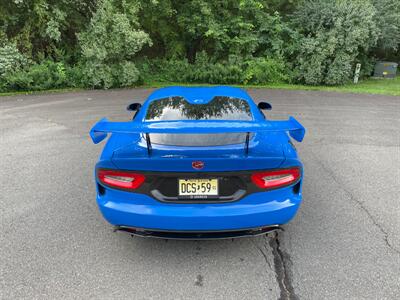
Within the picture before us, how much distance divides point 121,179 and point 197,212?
668 millimetres

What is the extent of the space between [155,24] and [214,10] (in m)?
2.78

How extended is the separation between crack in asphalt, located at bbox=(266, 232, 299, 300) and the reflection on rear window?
127 cm

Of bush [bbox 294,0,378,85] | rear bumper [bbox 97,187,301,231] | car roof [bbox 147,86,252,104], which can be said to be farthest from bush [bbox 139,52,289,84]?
rear bumper [bbox 97,187,301,231]

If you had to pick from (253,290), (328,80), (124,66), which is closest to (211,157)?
(253,290)

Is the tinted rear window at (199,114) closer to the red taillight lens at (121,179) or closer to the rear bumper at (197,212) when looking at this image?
the red taillight lens at (121,179)

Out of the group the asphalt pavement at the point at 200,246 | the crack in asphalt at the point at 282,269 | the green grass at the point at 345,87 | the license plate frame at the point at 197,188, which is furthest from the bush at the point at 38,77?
the crack in asphalt at the point at 282,269

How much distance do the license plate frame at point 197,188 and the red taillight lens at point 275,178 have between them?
317mm

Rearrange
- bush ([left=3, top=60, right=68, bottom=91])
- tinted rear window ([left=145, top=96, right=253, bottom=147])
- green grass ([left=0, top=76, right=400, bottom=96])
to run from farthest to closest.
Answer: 1. green grass ([left=0, top=76, right=400, bottom=96])
2. bush ([left=3, top=60, right=68, bottom=91])
3. tinted rear window ([left=145, top=96, right=253, bottom=147])

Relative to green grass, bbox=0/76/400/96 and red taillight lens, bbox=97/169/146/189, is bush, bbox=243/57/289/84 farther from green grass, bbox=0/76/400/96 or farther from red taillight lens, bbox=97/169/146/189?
red taillight lens, bbox=97/169/146/189

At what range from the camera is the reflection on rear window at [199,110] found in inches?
124

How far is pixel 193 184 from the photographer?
2.47 meters

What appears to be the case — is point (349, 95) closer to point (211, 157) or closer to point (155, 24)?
point (155, 24)

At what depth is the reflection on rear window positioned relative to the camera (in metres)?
3.15

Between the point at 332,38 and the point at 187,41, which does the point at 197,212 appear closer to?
the point at 332,38
